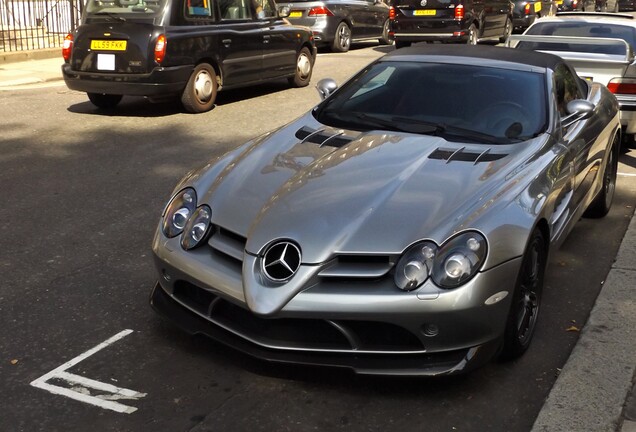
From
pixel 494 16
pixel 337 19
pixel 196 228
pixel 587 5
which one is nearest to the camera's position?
pixel 196 228

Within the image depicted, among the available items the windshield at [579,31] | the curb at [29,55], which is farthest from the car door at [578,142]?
the curb at [29,55]

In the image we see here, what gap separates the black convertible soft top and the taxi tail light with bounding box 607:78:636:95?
3.28 meters

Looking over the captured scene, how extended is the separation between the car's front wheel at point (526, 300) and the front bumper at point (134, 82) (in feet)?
23.5

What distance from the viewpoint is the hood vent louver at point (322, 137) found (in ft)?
17.1

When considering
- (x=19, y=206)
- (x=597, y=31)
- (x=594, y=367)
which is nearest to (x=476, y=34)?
(x=597, y=31)

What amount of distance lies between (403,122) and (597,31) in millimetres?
6764

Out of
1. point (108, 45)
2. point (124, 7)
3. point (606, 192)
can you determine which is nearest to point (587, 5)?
point (124, 7)

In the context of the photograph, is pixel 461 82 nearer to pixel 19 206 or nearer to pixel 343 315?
pixel 343 315

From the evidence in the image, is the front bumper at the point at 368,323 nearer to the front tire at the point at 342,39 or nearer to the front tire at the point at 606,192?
the front tire at the point at 606,192

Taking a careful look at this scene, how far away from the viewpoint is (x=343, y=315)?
393cm

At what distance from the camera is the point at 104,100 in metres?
11.8

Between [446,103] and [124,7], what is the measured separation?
266 inches

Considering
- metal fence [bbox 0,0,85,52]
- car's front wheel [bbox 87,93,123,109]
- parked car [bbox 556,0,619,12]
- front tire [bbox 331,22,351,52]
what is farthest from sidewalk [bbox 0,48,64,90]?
parked car [bbox 556,0,619,12]

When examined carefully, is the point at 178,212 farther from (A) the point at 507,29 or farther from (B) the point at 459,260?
(A) the point at 507,29
